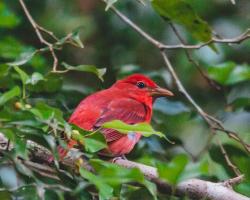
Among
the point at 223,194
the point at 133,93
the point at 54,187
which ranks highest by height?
the point at 54,187

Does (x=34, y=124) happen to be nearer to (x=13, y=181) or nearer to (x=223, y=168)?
(x=223, y=168)

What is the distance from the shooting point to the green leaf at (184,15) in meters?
5.32

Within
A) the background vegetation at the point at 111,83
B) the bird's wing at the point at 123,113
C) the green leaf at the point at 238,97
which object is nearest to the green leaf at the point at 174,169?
the background vegetation at the point at 111,83

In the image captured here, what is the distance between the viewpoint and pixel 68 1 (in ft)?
27.2

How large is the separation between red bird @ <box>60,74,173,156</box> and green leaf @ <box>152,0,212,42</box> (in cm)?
80

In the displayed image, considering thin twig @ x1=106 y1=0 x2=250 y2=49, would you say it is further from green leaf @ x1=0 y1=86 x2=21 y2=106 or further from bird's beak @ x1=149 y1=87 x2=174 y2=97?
green leaf @ x1=0 y1=86 x2=21 y2=106

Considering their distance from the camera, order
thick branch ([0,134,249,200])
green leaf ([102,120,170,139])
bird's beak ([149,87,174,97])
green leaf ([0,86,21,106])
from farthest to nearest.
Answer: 1. bird's beak ([149,87,174,97])
2. thick branch ([0,134,249,200])
3. green leaf ([102,120,170,139])
4. green leaf ([0,86,21,106])

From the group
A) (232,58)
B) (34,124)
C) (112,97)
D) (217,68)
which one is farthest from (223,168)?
(232,58)

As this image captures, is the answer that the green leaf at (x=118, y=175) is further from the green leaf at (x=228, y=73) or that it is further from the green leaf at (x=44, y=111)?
the green leaf at (x=228, y=73)

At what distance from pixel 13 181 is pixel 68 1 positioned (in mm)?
2680

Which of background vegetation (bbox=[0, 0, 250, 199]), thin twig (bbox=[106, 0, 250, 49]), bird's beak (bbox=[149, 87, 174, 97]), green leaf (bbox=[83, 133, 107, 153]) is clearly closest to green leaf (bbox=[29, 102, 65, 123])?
background vegetation (bbox=[0, 0, 250, 199])

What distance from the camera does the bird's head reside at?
658 cm

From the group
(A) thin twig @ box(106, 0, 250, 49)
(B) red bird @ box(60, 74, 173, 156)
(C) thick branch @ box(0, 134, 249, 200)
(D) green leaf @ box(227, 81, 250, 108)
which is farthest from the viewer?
(D) green leaf @ box(227, 81, 250, 108)

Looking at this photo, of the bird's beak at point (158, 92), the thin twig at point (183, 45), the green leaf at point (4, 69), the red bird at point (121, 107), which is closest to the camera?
the green leaf at point (4, 69)
